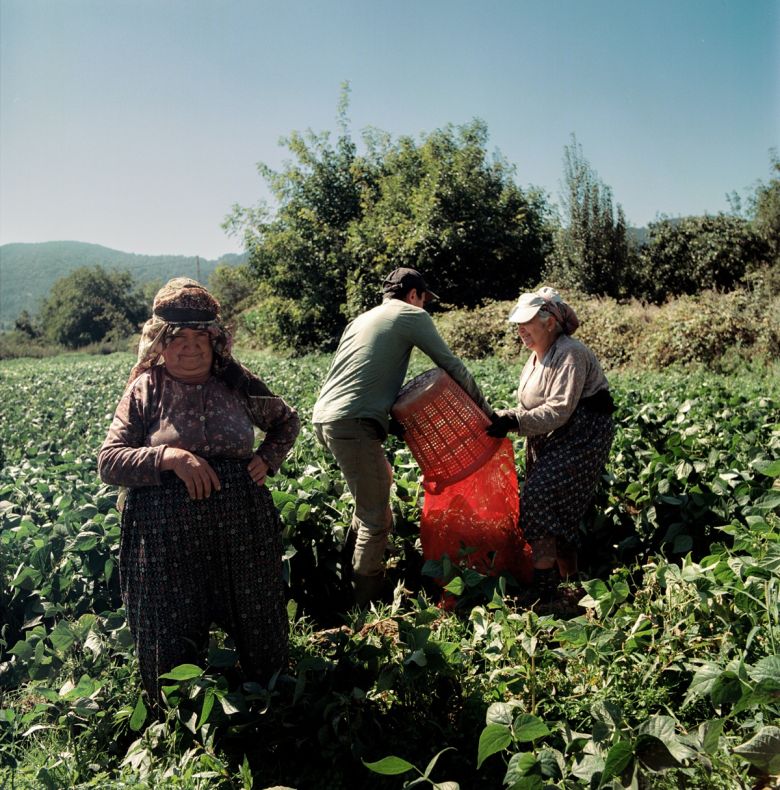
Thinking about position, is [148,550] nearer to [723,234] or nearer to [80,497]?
[80,497]

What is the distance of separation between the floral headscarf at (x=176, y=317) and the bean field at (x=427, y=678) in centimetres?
105

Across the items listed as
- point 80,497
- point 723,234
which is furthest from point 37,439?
point 723,234

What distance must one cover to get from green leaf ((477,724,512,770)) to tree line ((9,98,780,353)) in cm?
1832

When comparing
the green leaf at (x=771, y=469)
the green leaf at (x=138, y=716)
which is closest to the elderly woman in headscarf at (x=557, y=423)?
the green leaf at (x=771, y=469)

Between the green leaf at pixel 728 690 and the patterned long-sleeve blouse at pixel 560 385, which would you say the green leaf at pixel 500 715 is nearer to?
the green leaf at pixel 728 690

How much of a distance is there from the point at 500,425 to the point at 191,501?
1528 mm

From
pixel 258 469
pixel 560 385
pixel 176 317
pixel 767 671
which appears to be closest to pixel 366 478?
pixel 258 469

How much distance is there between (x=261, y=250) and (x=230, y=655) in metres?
23.0

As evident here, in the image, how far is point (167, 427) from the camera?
7.68 feet

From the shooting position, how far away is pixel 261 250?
24.0 metres

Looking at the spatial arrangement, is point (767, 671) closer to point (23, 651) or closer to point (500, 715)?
point (500, 715)

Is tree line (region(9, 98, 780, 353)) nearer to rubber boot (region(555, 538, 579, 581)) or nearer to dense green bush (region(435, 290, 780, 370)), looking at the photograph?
dense green bush (region(435, 290, 780, 370))

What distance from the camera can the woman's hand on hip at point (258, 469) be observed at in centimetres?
242

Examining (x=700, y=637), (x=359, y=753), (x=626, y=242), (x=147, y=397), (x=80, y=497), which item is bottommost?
(x=359, y=753)
